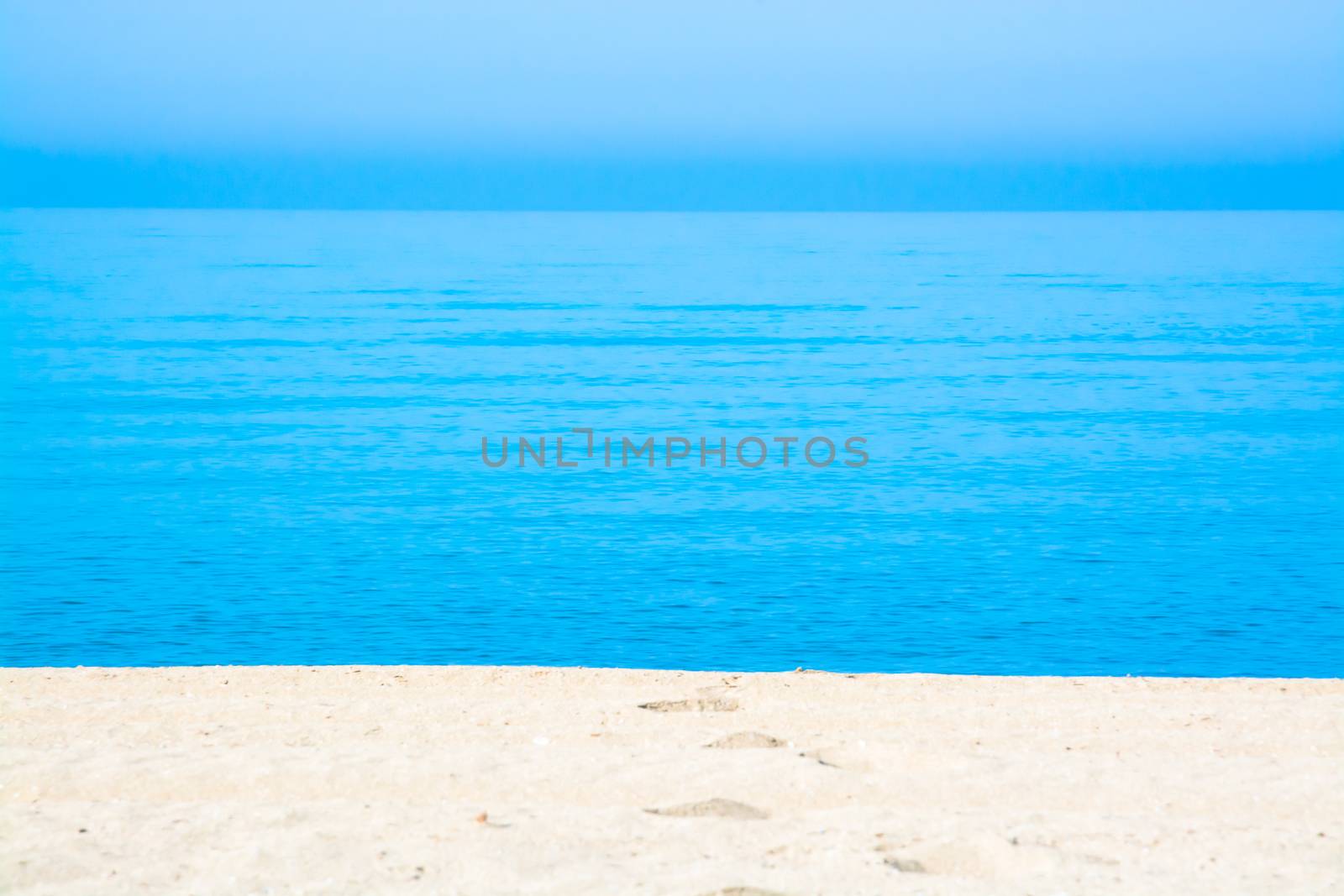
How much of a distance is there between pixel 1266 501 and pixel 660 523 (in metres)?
10.7

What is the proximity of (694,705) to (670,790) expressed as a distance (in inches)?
100

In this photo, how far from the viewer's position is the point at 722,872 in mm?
6352

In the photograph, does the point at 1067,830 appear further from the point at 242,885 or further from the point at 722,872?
the point at 242,885

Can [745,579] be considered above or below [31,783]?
below

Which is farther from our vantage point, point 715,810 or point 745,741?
point 745,741

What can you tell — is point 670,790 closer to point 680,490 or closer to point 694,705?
point 694,705

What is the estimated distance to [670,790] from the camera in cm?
764

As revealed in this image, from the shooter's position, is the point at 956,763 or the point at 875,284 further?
the point at 875,284

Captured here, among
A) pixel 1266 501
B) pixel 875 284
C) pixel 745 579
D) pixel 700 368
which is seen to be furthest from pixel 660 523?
pixel 875 284

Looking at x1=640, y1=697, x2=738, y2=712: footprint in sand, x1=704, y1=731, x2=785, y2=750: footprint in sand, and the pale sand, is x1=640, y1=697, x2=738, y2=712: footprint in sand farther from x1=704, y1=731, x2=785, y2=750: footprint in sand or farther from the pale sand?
x1=704, y1=731, x2=785, y2=750: footprint in sand

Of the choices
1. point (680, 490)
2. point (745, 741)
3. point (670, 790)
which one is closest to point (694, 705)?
point (745, 741)

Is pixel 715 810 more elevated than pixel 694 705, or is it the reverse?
pixel 715 810

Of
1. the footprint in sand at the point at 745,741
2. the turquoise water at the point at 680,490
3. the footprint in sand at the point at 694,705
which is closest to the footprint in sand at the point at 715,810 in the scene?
the footprint in sand at the point at 745,741

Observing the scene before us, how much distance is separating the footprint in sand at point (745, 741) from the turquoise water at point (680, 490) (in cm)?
583
